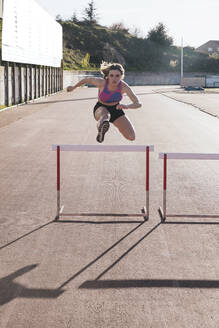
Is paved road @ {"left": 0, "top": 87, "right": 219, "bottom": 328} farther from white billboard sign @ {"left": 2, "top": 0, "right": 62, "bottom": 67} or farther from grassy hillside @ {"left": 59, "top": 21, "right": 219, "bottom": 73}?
grassy hillside @ {"left": 59, "top": 21, "right": 219, "bottom": 73}

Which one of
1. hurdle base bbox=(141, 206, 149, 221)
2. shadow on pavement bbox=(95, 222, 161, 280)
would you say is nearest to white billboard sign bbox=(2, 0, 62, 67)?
hurdle base bbox=(141, 206, 149, 221)

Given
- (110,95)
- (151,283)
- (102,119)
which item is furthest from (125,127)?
(151,283)

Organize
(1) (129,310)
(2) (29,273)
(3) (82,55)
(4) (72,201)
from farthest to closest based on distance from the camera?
1. (3) (82,55)
2. (4) (72,201)
3. (2) (29,273)
4. (1) (129,310)

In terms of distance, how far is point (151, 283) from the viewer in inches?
244

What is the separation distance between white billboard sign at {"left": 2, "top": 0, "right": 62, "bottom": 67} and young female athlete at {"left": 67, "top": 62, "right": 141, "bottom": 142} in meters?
29.1

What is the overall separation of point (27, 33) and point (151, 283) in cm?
3752

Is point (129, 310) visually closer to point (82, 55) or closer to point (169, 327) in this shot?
point (169, 327)

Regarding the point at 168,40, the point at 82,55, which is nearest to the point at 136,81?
the point at 82,55

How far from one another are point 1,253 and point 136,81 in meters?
116

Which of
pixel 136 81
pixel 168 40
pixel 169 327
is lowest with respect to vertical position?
pixel 169 327

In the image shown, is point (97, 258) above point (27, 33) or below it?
below

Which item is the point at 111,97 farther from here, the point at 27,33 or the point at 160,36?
the point at 160,36

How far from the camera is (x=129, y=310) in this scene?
5.44 meters

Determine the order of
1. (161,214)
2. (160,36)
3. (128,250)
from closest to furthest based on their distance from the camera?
(128,250) < (161,214) < (160,36)
